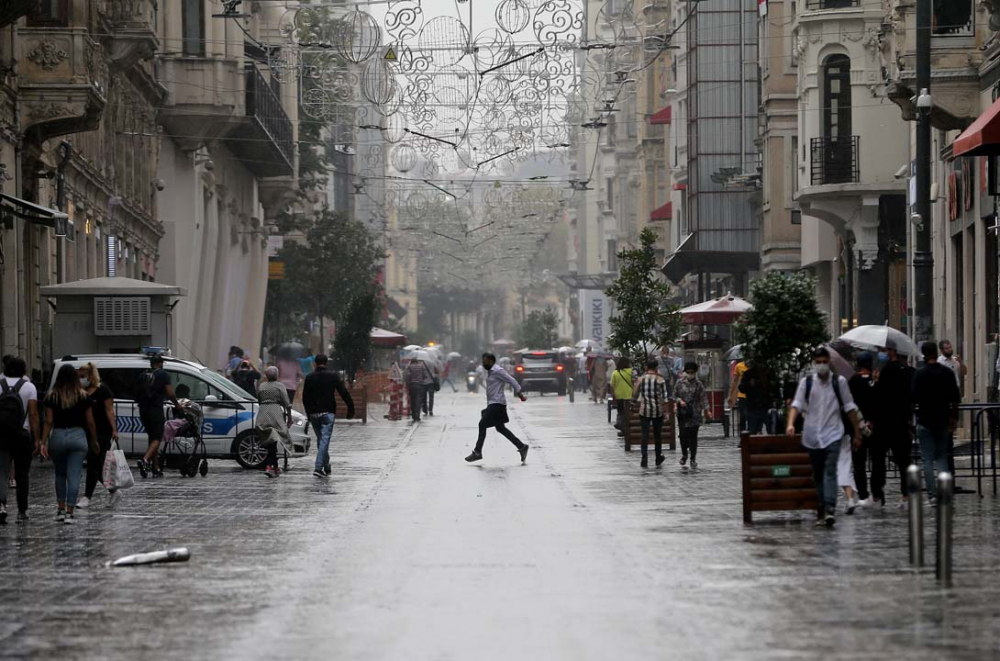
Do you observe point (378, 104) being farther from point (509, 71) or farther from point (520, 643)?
point (520, 643)

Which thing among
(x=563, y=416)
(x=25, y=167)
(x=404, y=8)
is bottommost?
(x=563, y=416)

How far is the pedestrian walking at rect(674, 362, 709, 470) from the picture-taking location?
28.0 m

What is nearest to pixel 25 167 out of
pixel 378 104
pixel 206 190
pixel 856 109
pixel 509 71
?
pixel 378 104

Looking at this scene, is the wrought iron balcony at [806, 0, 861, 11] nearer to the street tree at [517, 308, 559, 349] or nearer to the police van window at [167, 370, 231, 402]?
the police van window at [167, 370, 231, 402]

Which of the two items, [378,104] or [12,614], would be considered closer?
[12,614]

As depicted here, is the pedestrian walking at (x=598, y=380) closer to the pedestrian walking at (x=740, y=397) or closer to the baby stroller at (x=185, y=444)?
the pedestrian walking at (x=740, y=397)

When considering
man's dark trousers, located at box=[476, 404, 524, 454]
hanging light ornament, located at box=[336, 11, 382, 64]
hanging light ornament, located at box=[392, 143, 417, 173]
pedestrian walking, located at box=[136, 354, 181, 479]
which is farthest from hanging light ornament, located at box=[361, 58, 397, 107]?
hanging light ornament, located at box=[392, 143, 417, 173]

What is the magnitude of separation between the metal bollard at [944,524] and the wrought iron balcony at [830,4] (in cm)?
3369

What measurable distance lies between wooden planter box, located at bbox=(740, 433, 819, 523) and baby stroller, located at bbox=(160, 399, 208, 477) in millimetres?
10915

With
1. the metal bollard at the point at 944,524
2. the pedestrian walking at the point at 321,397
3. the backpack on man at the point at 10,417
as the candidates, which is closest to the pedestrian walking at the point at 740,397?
the pedestrian walking at the point at 321,397

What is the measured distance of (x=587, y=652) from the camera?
9852 millimetres

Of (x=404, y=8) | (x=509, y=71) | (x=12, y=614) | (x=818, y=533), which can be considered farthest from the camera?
(x=509, y=71)

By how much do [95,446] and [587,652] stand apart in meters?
11.8

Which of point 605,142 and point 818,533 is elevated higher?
point 605,142
